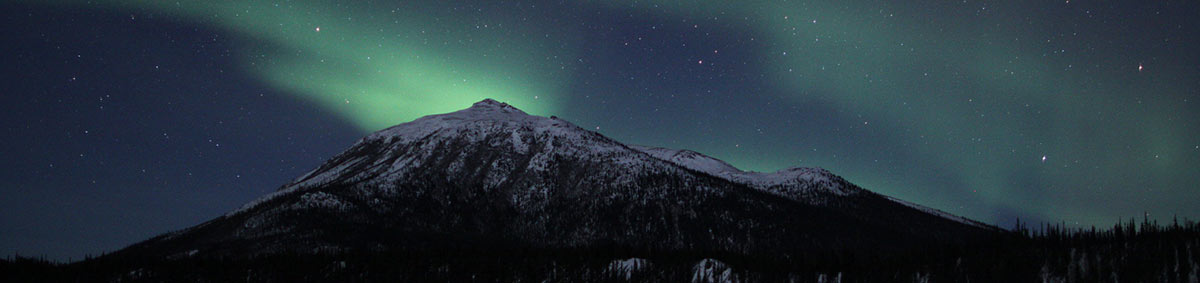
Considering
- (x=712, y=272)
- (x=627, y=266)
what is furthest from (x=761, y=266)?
(x=627, y=266)

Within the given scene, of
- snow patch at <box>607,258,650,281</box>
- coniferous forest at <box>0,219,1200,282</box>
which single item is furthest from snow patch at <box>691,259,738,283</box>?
snow patch at <box>607,258,650,281</box>

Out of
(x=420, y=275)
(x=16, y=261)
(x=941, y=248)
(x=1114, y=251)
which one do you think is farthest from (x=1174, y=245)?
(x=16, y=261)

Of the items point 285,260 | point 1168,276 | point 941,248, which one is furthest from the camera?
point 285,260

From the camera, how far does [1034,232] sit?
2958 inches

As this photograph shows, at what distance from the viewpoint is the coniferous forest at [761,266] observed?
181 feet

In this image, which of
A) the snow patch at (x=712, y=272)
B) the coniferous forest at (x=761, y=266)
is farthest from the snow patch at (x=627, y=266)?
the snow patch at (x=712, y=272)

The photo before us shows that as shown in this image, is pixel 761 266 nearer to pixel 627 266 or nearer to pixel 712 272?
pixel 712 272

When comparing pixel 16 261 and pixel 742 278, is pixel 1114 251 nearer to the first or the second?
pixel 742 278

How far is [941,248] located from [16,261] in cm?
19558

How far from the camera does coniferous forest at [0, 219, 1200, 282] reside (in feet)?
181

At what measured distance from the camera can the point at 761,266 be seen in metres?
91.5

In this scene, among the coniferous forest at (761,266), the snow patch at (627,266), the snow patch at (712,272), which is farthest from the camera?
the snow patch at (627,266)

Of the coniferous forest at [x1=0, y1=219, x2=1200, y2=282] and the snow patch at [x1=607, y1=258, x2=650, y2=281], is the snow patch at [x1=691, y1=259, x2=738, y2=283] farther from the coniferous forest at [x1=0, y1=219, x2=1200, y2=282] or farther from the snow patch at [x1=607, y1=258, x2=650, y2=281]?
the snow patch at [x1=607, y1=258, x2=650, y2=281]

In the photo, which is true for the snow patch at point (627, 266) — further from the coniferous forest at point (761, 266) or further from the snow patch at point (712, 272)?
the snow patch at point (712, 272)
